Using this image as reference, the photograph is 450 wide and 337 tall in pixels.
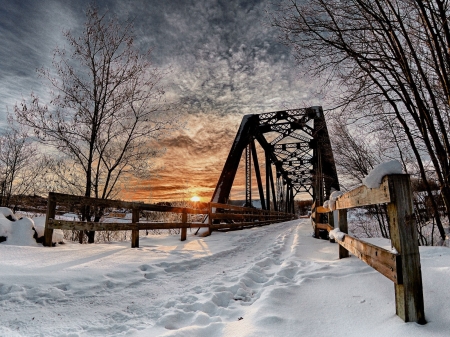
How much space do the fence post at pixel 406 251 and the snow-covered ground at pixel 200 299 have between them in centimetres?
A: 9

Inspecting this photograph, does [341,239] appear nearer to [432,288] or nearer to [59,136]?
[432,288]

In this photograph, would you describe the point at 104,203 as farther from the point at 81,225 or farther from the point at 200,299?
the point at 200,299

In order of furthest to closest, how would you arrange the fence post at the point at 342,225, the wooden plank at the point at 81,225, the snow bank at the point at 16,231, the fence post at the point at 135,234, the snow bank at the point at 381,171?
the fence post at the point at 135,234 → the snow bank at the point at 16,231 → the wooden plank at the point at 81,225 → the fence post at the point at 342,225 → the snow bank at the point at 381,171

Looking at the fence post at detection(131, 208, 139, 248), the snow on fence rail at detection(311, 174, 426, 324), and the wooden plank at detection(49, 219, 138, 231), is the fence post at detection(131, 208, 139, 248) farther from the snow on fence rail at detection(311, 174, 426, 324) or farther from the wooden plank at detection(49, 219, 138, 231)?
the snow on fence rail at detection(311, 174, 426, 324)

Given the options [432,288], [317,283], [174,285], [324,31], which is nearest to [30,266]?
[174,285]

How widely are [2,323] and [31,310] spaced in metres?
0.22

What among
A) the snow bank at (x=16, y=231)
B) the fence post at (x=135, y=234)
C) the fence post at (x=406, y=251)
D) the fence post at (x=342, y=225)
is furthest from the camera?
the fence post at (x=135, y=234)

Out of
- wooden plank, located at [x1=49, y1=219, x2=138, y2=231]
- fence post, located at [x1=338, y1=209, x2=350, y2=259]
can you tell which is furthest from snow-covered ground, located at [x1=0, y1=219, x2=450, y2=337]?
wooden plank, located at [x1=49, y1=219, x2=138, y2=231]

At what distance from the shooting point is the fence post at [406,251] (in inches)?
66.4

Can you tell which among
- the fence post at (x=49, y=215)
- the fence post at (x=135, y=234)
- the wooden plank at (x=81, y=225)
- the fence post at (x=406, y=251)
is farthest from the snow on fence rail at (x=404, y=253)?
the fence post at (x=49, y=215)

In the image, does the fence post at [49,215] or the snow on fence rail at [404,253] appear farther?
the fence post at [49,215]

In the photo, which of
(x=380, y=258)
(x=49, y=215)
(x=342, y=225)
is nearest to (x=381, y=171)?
(x=380, y=258)

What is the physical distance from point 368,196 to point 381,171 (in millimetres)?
483

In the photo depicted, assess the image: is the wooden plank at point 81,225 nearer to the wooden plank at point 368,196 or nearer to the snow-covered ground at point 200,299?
the snow-covered ground at point 200,299
